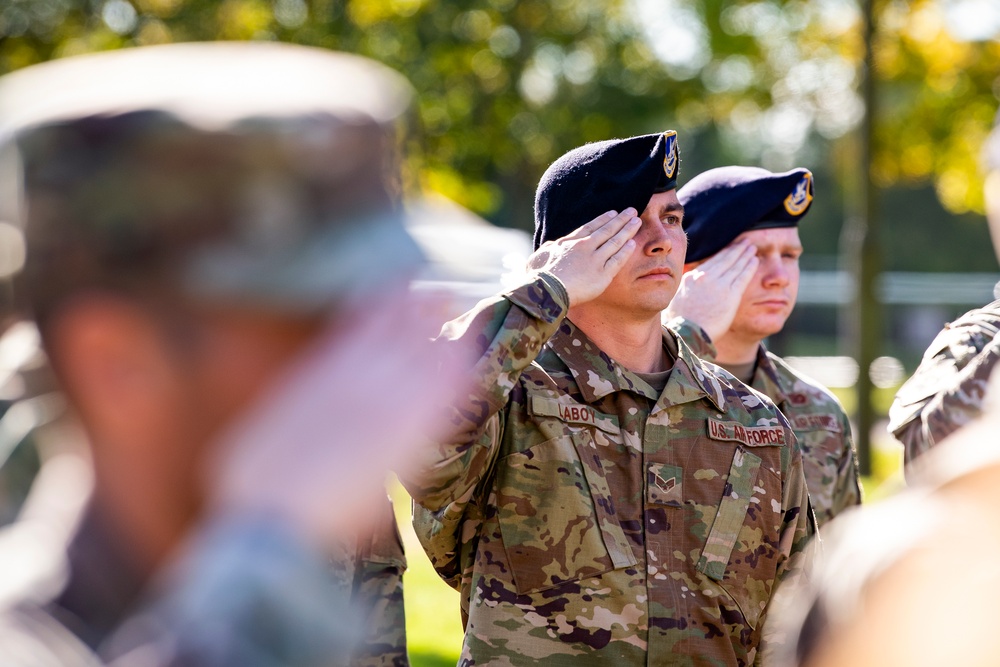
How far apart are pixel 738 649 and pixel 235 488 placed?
2.27 metres

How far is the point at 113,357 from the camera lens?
126 centimetres

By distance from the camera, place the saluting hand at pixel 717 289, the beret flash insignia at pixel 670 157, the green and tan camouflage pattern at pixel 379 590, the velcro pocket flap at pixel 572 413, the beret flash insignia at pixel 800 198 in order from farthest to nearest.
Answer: the beret flash insignia at pixel 800 198, the saluting hand at pixel 717 289, the beret flash insignia at pixel 670 157, the velcro pocket flap at pixel 572 413, the green and tan camouflage pattern at pixel 379 590

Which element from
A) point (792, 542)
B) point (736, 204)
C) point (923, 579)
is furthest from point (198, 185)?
point (736, 204)

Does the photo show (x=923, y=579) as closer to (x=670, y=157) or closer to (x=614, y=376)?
(x=614, y=376)

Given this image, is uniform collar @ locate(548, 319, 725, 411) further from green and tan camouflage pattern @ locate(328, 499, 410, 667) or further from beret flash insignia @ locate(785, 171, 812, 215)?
beret flash insignia @ locate(785, 171, 812, 215)

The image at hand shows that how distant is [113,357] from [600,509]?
2025 millimetres

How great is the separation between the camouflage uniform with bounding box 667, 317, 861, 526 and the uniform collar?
1125 mm

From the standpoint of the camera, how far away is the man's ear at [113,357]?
1252 mm

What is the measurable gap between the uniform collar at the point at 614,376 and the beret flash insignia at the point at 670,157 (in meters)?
0.54

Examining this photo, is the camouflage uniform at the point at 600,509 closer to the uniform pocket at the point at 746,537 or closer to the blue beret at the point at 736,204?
the uniform pocket at the point at 746,537

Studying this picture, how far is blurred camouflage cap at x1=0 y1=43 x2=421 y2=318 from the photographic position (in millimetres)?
1229

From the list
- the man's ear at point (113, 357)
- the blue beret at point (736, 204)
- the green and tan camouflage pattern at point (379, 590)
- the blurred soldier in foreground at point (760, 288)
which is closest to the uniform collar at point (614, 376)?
the green and tan camouflage pattern at point (379, 590)

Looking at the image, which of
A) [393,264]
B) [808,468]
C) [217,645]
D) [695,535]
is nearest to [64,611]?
[217,645]

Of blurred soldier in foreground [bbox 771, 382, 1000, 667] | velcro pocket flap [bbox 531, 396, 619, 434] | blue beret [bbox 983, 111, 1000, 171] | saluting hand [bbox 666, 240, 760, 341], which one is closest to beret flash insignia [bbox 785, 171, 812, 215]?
saluting hand [bbox 666, 240, 760, 341]
